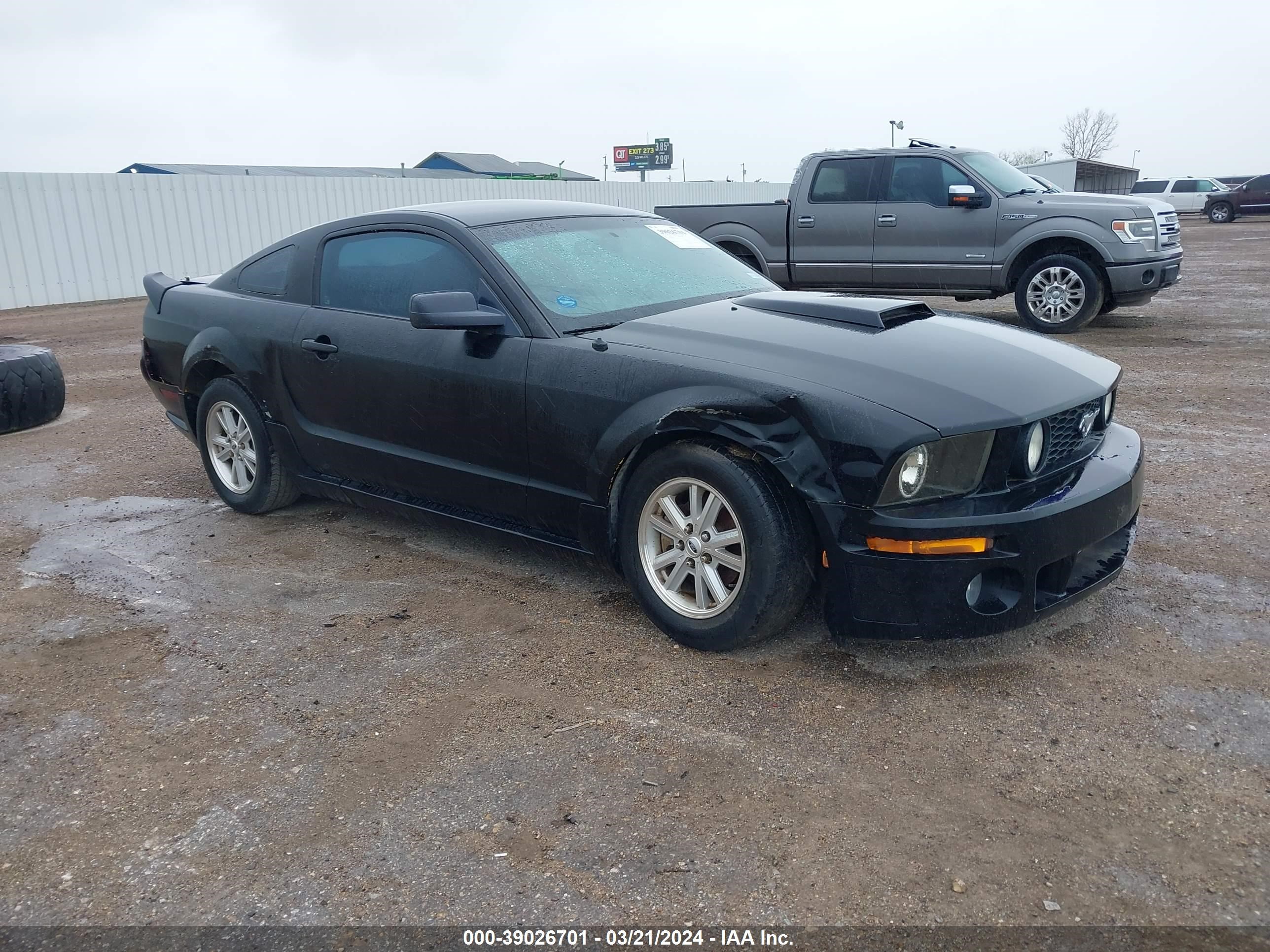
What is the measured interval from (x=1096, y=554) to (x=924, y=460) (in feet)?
2.87

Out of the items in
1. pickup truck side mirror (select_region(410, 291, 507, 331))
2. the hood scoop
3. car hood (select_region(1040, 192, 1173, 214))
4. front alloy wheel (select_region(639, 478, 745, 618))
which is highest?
car hood (select_region(1040, 192, 1173, 214))

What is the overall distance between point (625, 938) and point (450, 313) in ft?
7.72

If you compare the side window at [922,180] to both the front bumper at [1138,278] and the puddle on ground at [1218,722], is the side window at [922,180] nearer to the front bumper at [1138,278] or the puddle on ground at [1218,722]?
the front bumper at [1138,278]

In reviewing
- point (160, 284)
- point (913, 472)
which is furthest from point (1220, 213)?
point (913, 472)

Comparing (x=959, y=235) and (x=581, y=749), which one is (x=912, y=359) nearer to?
(x=581, y=749)

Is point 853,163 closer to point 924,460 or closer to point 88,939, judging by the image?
point 924,460

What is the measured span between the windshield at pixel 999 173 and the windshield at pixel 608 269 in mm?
6814

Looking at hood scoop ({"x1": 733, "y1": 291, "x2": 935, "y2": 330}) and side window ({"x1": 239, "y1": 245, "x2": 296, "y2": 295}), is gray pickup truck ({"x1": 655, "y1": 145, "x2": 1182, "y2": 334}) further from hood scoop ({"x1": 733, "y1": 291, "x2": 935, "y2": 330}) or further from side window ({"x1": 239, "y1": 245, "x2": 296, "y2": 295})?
side window ({"x1": 239, "y1": 245, "x2": 296, "y2": 295})

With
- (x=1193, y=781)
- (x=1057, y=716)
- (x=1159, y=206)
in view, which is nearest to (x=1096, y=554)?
(x=1057, y=716)

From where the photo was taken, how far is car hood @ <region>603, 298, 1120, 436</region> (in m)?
A: 3.14

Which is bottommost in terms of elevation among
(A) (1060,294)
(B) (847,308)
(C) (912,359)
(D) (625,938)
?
(D) (625,938)

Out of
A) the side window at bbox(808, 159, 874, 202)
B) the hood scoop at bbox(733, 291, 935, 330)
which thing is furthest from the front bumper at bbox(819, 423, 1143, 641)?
the side window at bbox(808, 159, 874, 202)

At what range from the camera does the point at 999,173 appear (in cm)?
1068

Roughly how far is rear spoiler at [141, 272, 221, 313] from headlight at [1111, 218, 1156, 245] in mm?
8284
